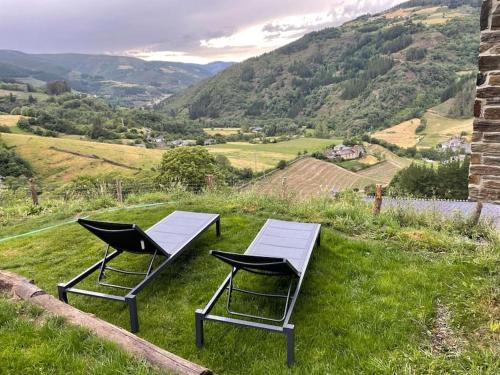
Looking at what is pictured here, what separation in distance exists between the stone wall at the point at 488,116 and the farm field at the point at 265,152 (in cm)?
4764

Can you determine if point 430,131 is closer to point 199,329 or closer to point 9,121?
point 9,121

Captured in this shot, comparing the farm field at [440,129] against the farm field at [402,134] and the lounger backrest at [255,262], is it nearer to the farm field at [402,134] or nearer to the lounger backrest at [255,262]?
the farm field at [402,134]

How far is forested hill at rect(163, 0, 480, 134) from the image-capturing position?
9894 cm

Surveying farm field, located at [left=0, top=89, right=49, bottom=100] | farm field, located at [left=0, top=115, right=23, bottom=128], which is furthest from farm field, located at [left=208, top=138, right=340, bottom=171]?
farm field, located at [left=0, top=89, right=49, bottom=100]

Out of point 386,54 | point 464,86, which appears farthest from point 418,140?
point 386,54

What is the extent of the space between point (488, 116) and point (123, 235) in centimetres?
387

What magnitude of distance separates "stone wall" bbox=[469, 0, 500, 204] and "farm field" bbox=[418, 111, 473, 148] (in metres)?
71.5

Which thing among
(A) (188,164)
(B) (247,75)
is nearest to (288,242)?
(A) (188,164)

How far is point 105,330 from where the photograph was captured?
2.67m

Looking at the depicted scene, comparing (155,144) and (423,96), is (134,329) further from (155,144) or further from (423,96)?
(423,96)

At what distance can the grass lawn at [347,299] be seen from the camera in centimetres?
273

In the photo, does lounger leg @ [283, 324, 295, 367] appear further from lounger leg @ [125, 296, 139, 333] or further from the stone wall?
the stone wall

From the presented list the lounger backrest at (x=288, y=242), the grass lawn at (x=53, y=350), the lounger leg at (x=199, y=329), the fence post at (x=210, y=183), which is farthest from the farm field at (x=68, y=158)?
the lounger leg at (x=199, y=329)

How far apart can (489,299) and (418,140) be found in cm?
7928
